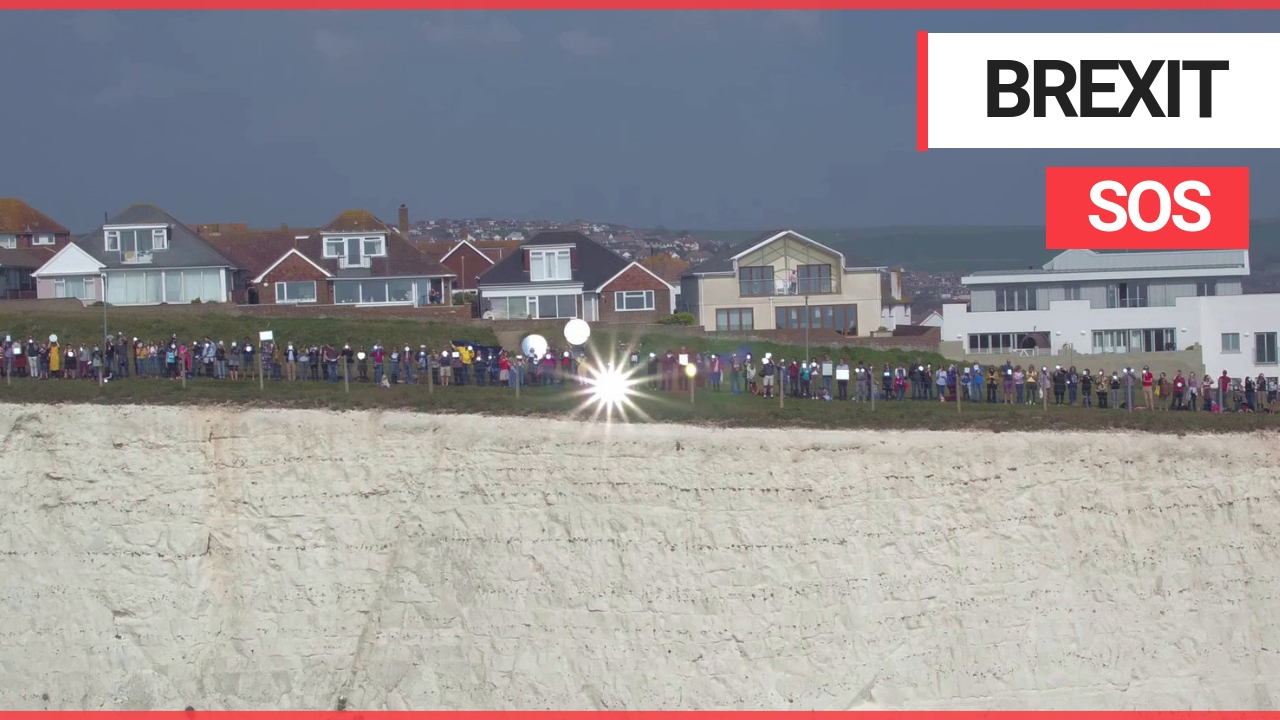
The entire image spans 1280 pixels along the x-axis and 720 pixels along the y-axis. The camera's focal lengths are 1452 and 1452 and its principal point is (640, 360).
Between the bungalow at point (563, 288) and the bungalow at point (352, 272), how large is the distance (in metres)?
2.61

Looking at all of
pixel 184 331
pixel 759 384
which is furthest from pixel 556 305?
pixel 759 384

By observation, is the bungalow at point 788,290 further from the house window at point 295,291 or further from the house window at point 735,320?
the house window at point 295,291

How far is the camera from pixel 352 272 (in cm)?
6169

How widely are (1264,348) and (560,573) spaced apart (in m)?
34.4

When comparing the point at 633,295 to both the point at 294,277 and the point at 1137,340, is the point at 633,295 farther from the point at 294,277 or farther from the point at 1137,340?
the point at 1137,340

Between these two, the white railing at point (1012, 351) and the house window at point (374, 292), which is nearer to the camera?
the white railing at point (1012, 351)

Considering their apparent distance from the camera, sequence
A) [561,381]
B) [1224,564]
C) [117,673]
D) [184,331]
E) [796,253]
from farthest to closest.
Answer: [796,253]
[184,331]
[561,381]
[1224,564]
[117,673]

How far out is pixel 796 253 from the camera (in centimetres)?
6041

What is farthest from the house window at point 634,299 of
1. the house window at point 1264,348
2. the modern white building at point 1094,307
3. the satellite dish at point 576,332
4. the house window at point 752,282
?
the house window at point 1264,348

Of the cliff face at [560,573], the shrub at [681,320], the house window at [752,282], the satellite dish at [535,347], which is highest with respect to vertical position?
the house window at [752,282]

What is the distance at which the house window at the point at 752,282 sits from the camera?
61000 millimetres

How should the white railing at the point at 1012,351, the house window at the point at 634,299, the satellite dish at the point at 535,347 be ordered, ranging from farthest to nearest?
the house window at the point at 634,299, the white railing at the point at 1012,351, the satellite dish at the point at 535,347

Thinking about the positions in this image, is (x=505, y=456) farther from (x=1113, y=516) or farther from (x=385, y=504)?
(x=1113, y=516)

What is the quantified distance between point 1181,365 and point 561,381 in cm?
2596
